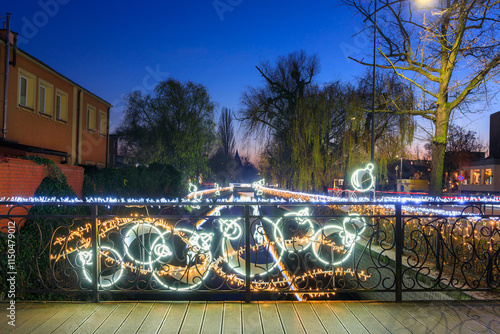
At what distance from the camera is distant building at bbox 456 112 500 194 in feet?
141

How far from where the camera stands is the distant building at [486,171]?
43.1 m

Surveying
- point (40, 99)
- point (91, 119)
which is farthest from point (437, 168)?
Answer: point (91, 119)

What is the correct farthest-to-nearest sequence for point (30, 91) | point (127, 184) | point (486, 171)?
point (486, 171) → point (30, 91) → point (127, 184)

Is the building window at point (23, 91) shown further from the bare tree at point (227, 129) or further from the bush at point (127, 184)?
the bare tree at point (227, 129)

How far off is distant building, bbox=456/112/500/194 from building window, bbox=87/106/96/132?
3876cm

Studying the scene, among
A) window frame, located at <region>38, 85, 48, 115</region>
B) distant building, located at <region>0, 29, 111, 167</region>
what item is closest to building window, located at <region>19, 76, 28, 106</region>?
distant building, located at <region>0, 29, 111, 167</region>

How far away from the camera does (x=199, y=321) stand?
12.0 feet

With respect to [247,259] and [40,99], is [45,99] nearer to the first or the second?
[40,99]

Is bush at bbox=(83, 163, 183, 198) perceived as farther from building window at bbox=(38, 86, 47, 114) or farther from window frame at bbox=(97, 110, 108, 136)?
window frame at bbox=(97, 110, 108, 136)

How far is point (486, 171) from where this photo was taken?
45094 millimetres

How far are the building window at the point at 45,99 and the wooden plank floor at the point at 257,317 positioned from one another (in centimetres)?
1371

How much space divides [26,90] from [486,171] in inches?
1925

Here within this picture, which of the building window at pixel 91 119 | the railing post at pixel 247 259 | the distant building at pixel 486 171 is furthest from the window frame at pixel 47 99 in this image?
the distant building at pixel 486 171

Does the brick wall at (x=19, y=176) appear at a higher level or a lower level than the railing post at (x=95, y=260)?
higher
